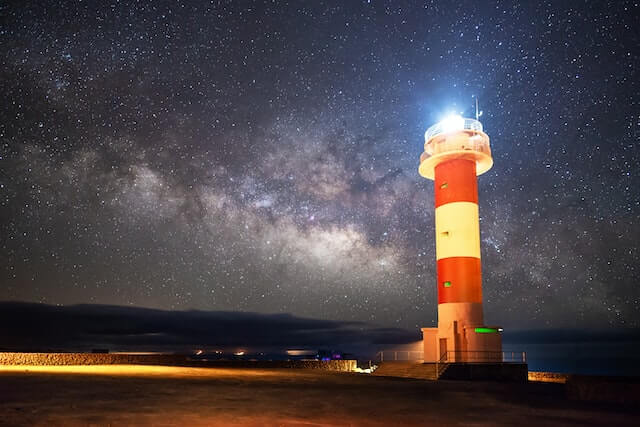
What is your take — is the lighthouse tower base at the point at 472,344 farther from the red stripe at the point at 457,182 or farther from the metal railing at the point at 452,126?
the metal railing at the point at 452,126

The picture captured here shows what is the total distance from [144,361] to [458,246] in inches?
854

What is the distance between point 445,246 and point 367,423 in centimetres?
2096

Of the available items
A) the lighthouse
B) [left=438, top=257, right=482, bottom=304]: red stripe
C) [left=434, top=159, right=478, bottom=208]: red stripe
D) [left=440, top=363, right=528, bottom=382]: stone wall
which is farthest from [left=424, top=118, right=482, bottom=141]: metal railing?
[left=440, top=363, right=528, bottom=382]: stone wall

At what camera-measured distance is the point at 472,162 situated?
30797mm

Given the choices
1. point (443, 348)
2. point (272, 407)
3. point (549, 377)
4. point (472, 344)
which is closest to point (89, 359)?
point (443, 348)

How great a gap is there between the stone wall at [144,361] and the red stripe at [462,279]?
10.8 metres

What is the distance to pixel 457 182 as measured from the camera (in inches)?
1176

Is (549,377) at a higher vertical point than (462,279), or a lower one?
lower

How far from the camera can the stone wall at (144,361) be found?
28.9m

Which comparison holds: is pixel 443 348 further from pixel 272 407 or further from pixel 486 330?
pixel 272 407

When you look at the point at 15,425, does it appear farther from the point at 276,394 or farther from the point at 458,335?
the point at 458,335

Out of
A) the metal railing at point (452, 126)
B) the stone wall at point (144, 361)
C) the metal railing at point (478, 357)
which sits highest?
the metal railing at point (452, 126)

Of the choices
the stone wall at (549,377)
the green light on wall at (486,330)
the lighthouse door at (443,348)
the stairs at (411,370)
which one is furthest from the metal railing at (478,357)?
the stone wall at (549,377)

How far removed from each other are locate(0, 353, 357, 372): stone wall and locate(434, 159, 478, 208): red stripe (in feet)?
46.6
